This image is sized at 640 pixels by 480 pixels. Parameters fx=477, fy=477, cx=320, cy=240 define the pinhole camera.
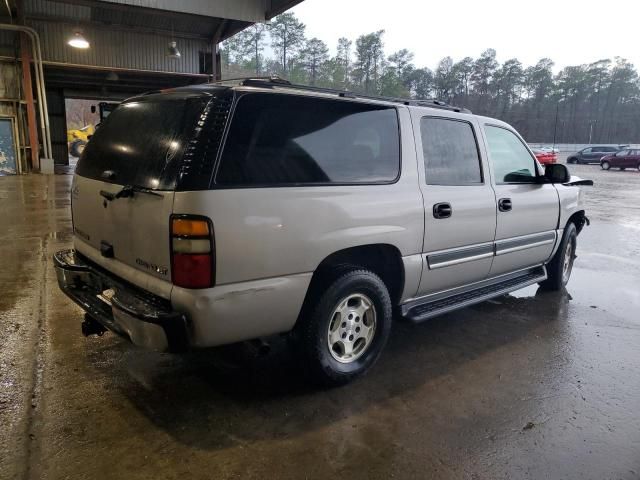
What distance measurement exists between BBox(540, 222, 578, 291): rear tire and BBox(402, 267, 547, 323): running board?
42 cm

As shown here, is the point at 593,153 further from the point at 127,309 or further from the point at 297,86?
the point at 127,309

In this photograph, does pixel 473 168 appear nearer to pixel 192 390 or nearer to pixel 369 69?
pixel 192 390

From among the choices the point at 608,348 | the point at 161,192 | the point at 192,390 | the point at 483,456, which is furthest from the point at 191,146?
the point at 608,348

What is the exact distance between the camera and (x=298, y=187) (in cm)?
265

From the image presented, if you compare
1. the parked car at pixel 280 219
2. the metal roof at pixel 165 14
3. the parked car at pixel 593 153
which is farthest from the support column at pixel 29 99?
the parked car at pixel 593 153

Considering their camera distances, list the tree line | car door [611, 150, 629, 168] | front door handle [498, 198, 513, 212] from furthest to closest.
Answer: the tree line → car door [611, 150, 629, 168] → front door handle [498, 198, 513, 212]

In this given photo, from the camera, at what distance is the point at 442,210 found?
3445 millimetres

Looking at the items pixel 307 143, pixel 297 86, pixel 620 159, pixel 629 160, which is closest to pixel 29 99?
pixel 297 86

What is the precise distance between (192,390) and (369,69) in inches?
2409

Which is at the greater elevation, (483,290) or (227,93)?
(227,93)

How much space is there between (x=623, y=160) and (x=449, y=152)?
3290 cm

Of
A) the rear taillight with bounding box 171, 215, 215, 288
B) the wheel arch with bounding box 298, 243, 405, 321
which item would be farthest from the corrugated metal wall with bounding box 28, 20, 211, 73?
the rear taillight with bounding box 171, 215, 215, 288

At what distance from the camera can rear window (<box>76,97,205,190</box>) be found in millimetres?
2525

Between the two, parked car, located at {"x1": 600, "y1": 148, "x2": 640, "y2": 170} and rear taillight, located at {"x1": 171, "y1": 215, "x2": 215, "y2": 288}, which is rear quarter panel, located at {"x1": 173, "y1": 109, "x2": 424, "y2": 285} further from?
parked car, located at {"x1": 600, "y1": 148, "x2": 640, "y2": 170}
